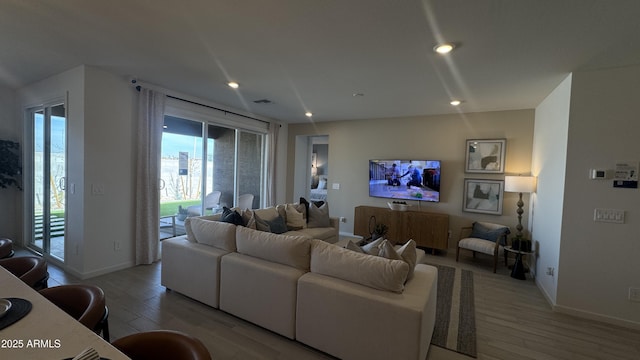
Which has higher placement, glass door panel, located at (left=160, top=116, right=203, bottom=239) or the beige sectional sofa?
glass door panel, located at (left=160, top=116, right=203, bottom=239)

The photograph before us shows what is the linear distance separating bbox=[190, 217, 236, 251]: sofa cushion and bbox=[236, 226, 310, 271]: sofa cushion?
0.11m

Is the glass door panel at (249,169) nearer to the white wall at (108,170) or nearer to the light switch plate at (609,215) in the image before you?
the white wall at (108,170)

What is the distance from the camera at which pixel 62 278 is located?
11.4 feet

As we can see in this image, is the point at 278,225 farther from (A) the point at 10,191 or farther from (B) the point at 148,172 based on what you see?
(A) the point at 10,191

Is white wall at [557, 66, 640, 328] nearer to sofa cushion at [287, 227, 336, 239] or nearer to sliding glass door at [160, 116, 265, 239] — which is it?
sofa cushion at [287, 227, 336, 239]

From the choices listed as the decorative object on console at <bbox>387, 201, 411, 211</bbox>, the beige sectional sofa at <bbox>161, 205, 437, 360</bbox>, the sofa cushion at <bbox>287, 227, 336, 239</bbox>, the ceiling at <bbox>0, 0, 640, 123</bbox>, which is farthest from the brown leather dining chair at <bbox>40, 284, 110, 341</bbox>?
the decorative object on console at <bbox>387, 201, 411, 211</bbox>

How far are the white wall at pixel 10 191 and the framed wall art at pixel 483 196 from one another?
7775 millimetres

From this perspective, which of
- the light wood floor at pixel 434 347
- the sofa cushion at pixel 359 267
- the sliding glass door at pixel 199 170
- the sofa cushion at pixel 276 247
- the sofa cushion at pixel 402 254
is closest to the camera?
the sofa cushion at pixel 359 267

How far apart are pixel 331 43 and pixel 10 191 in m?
6.01

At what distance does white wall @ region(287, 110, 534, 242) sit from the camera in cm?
474

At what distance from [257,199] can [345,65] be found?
4.32m

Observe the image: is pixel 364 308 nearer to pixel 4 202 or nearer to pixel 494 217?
pixel 494 217

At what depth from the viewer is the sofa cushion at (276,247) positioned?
2428 mm

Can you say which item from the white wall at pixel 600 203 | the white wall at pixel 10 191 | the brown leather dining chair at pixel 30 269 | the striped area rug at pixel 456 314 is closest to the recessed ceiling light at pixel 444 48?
the white wall at pixel 600 203
